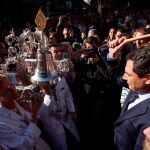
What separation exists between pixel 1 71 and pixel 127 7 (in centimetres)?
2028

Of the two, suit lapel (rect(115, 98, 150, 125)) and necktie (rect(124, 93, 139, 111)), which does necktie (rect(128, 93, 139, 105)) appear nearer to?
necktie (rect(124, 93, 139, 111))

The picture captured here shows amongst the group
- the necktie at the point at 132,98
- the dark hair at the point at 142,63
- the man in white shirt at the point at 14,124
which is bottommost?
the man in white shirt at the point at 14,124

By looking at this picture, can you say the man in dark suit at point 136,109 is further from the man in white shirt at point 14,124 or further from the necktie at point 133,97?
the man in white shirt at point 14,124

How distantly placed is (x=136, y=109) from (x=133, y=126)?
0.13 metres

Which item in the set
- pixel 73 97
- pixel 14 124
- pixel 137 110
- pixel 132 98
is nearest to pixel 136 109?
pixel 137 110

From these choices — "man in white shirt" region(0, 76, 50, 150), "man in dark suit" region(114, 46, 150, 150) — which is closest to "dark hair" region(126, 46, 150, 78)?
"man in dark suit" region(114, 46, 150, 150)

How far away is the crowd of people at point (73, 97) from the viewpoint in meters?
2.66

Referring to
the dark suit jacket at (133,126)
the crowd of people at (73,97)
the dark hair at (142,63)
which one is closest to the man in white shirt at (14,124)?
the crowd of people at (73,97)

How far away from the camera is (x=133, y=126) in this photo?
257cm

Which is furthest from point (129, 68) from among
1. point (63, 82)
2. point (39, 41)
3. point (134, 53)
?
point (63, 82)

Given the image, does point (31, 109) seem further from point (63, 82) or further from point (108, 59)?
point (108, 59)

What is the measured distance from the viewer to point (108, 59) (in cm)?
394

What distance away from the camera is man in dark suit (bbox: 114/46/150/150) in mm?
2551

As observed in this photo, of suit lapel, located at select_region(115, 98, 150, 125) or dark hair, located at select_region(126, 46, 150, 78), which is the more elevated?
dark hair, located at select_region(126, 46, 150, 78)
